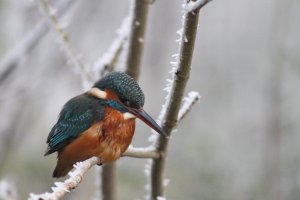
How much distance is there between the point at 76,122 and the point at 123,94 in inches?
10.8

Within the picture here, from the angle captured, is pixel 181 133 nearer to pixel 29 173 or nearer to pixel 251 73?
pixel 251 73

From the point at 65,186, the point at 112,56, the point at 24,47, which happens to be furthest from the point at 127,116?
the point at 24,47

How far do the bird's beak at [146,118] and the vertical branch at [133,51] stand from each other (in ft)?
0.77

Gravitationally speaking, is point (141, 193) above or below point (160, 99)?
below

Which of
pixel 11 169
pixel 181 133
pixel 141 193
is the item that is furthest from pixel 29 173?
pixel 181 133

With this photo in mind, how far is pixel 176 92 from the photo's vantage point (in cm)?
192

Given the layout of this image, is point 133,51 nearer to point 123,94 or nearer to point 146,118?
point 123,94

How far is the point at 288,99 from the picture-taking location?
430cm

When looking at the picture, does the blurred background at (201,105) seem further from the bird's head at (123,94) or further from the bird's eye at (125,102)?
the bird's eye at (125,102)

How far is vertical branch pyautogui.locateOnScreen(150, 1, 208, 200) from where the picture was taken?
5.33 feet

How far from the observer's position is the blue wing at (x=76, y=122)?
8.36 feet

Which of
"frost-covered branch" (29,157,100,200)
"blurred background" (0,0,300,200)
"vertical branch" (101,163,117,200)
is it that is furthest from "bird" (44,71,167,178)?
"frost-covered branch" (29,157,100,200)

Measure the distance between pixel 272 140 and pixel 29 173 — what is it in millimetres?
2372

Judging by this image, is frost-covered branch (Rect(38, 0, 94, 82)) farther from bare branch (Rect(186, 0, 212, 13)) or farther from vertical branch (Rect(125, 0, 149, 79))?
bare branch (Rect(186, 0, 212, 13))
